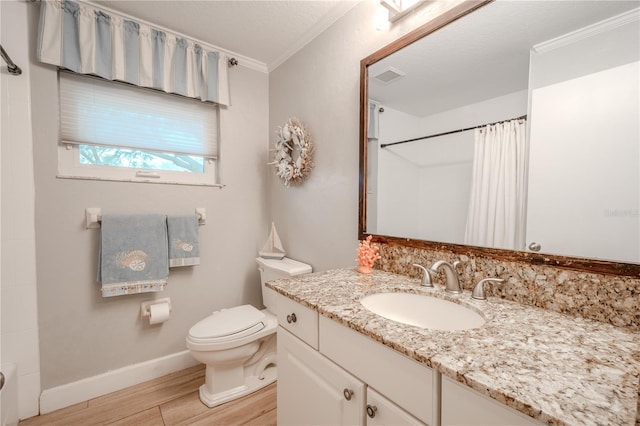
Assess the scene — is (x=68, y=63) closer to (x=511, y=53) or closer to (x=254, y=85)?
(x=254, y=85)

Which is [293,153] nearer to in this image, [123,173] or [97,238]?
[123,173]

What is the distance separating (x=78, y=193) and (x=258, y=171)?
3.84ft

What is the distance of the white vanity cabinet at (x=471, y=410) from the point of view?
49cm

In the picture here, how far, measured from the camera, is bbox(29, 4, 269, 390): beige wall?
1.54 m

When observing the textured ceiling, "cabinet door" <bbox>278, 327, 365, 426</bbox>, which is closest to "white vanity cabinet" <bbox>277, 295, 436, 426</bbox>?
"cabinet door" <bbox>278, 327, 365, 426</bbox>

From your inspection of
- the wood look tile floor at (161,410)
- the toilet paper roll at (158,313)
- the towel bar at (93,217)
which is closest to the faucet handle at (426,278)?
the wood look tile floor at (161,410)

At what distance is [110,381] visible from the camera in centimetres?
170

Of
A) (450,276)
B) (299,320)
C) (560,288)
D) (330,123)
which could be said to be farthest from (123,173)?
(560,288)

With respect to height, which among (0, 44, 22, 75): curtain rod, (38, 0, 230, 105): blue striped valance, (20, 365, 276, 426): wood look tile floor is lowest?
(20, 365, 276, 426): wood look tile floor

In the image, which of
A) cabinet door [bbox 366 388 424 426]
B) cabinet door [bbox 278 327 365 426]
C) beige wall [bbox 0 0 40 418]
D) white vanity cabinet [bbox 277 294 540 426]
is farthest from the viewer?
beige wall [bbox 0 0 40 418]

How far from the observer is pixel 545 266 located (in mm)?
872

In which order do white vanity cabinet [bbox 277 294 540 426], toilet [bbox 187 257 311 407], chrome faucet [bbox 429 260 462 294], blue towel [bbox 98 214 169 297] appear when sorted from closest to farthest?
white vanity cabinet [bbox 277 294 540 426] < chrome faucet [bbox 429 260 462 294] < toilet [bbox 187 257 311 407] < blue towel [bbox 98 214 169 297]

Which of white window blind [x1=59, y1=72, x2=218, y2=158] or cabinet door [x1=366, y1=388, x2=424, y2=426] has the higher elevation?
white window blind [x1=59, y1=72, x2=218, y2=158]

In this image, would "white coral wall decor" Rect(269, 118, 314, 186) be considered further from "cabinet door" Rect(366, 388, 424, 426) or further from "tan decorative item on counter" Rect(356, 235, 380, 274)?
"cabinet door" Rect(366, 388, 424, 426)
